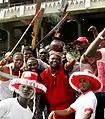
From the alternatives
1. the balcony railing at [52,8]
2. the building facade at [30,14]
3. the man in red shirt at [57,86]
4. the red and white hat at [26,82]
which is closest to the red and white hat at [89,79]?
the red and white hat at [26,82]

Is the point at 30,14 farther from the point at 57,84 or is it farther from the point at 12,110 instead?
the point at 12,110

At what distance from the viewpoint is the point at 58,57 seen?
5715mm

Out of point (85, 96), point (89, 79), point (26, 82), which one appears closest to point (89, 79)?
point (89, 79)

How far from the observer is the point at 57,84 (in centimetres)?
579

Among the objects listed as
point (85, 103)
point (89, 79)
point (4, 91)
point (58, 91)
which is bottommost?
point (4, 91)

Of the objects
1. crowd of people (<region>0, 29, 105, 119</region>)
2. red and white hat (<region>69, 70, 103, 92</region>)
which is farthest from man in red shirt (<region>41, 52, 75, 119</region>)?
red and white hat (<region>69, 70, 103, 92</region>)

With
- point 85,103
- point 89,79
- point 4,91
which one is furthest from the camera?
point 4,91

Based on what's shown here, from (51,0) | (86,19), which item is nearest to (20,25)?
(51,0)

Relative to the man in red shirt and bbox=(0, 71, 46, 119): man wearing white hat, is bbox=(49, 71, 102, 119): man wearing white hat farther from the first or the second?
the man in red shirt

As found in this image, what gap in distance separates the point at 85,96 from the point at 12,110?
924 millimetres

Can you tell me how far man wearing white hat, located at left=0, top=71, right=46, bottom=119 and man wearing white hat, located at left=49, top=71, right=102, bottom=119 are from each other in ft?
1.62

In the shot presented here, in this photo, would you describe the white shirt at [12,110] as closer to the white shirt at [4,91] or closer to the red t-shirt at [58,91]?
the red t-shirt at [58,91]

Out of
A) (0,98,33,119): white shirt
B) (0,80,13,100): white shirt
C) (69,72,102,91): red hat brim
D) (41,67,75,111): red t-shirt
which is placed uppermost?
(69,72,102,91): red hat brim

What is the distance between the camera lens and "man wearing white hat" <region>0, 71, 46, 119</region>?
4188mm
